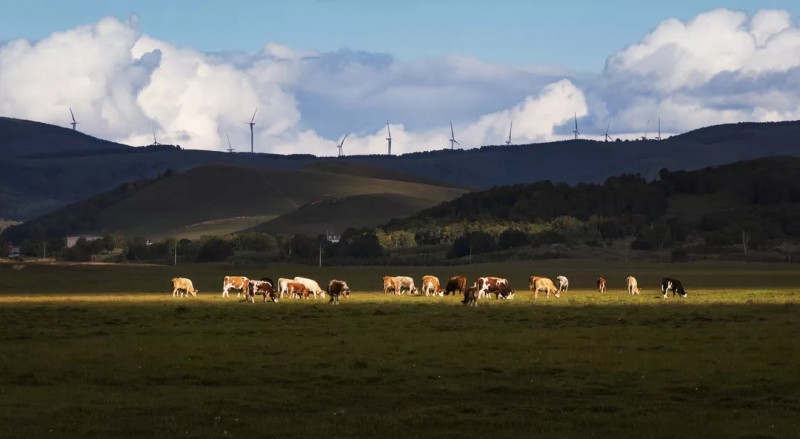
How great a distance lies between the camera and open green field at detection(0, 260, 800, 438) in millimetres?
21078

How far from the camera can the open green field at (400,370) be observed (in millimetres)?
21078

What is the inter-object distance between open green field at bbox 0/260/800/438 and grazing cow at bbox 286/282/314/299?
7.36 m

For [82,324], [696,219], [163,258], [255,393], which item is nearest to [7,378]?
[255,393]

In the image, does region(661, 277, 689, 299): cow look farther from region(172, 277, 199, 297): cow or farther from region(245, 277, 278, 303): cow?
region(172, 277, 199, 297): cow

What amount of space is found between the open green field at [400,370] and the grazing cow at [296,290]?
290 inches

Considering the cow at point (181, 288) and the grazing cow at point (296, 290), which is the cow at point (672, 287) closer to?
the grazing cow at point (296, 290)

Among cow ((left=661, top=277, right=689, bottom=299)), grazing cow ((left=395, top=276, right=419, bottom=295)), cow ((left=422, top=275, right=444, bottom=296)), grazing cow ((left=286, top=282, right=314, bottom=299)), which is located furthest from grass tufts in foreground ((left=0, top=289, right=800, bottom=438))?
grazing cow ((left=395, top=276, right=419, bottom=295))

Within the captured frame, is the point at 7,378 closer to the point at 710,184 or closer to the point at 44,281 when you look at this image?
the point at 44,281

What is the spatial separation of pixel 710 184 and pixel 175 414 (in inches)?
7269

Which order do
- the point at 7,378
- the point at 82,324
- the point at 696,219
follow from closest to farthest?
the point at 7,378
the point at 82,324
the point at 696,219

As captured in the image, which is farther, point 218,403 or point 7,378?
point 7,378

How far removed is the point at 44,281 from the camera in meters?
85.9

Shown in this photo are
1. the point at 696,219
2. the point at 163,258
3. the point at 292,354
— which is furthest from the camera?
the point at 696,219

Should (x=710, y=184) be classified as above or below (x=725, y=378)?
above
